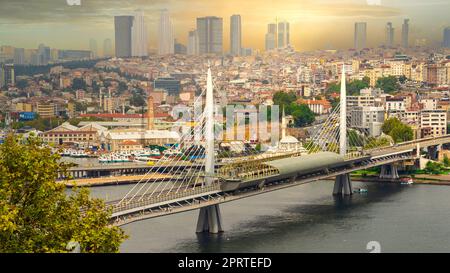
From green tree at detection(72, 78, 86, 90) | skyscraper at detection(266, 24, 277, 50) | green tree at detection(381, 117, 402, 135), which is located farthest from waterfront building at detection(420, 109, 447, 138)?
green tree at detection(72, 78, 86, 90)

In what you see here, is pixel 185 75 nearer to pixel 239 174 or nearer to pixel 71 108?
pixel 71 108

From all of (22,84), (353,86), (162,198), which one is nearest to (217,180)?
(162,198)

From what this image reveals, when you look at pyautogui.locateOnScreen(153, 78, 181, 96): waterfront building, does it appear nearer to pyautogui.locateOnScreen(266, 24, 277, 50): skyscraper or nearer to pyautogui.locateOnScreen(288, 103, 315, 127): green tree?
pyautogui.locateOnScreen(266, 24, 277, 50): skyscraper

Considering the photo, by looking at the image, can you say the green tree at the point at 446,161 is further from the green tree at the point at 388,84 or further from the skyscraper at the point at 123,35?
the skyscraper at the point at 123,35

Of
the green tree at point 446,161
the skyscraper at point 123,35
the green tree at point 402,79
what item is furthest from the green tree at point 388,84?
the green tree at point 446,161

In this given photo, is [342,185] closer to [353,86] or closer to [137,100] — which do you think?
[353,86]
